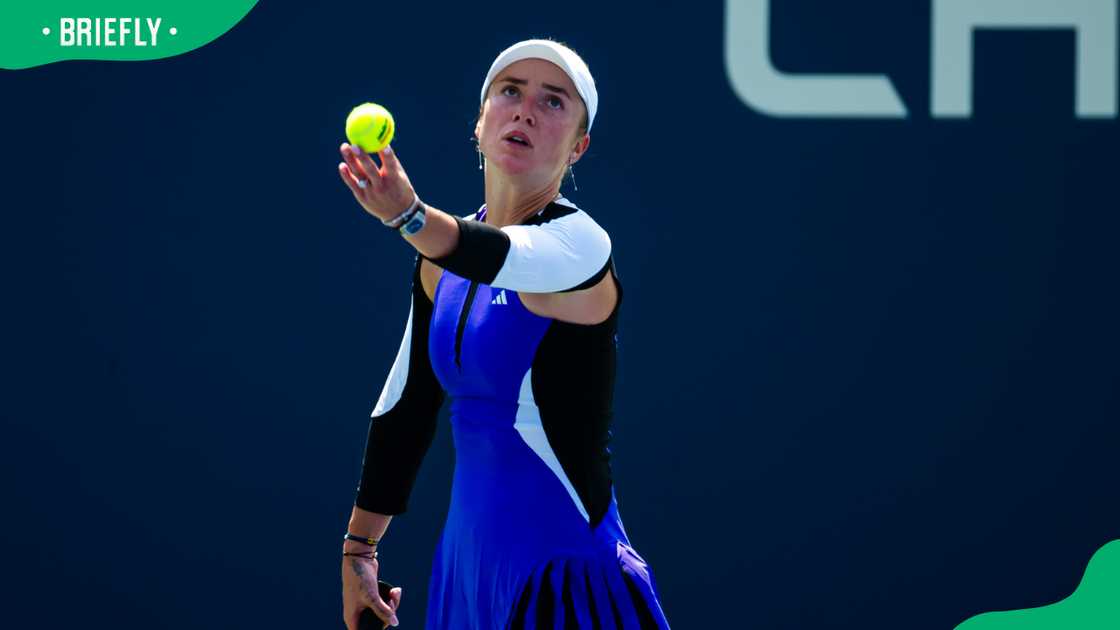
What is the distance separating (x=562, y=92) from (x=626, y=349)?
2.02 meters

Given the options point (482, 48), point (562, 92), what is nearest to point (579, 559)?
point (562, 92)

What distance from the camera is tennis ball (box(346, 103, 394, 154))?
1809 mm

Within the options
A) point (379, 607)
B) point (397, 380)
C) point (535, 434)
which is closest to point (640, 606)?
point (535, 434)

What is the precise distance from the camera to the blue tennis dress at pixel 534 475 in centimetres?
224

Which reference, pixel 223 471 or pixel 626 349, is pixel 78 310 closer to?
pixel 223 471

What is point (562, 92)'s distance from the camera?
238cm

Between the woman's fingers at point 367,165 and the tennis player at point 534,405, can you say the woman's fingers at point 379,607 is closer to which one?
the tennis player at point 534,405

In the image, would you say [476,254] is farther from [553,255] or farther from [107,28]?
[107,28]

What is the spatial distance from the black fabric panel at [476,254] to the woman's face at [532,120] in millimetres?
443

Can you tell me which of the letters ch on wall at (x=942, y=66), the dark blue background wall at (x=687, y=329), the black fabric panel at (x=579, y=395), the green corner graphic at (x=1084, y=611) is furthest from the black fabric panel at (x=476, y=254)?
the green corner graphic at (x=1084, y=611)

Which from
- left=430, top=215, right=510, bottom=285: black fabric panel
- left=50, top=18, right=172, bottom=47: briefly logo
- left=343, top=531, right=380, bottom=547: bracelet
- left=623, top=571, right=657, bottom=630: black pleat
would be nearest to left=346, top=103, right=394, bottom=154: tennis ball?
left=430, top=215, right=510, bottom=285: black fabric panel

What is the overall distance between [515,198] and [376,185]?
578 millimetres

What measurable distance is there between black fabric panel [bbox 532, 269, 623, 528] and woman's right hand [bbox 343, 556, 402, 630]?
45cm

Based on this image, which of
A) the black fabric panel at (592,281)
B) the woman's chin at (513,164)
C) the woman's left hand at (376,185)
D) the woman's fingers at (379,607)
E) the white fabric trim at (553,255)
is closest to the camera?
the woman's left hand at (376,185)
